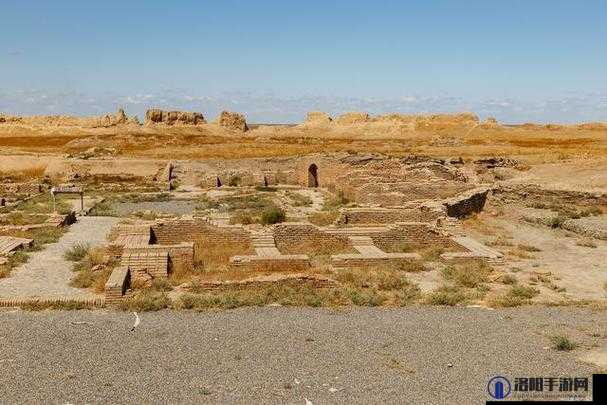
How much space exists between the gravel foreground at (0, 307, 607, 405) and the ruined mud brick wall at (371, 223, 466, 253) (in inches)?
214

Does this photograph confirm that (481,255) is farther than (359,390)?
Yes

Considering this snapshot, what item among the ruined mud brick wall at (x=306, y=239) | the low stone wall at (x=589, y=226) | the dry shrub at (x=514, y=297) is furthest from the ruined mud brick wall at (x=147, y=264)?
the low stone wall at (x=589, y=226)

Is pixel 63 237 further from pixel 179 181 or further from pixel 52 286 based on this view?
pixel 179 181

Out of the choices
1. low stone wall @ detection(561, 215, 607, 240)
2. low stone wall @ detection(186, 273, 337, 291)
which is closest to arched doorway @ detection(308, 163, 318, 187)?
low stone wall @ detection(561, 215, 607, 240)

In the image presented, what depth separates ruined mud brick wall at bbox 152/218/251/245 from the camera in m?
15.7

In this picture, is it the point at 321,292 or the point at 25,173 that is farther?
the point at 25,173

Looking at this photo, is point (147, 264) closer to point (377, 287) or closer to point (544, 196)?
point (377, 287)

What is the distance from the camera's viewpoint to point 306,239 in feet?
51.5

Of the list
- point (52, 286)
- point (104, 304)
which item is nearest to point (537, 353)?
point (104, 304)

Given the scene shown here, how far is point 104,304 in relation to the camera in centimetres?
1043

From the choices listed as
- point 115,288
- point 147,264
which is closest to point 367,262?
point 147,264

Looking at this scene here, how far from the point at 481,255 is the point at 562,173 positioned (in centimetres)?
2134

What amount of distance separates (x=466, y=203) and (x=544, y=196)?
5017 mm

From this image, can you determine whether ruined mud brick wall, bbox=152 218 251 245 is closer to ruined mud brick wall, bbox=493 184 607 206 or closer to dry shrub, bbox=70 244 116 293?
dry shrub, bbox=70 244 116 293
